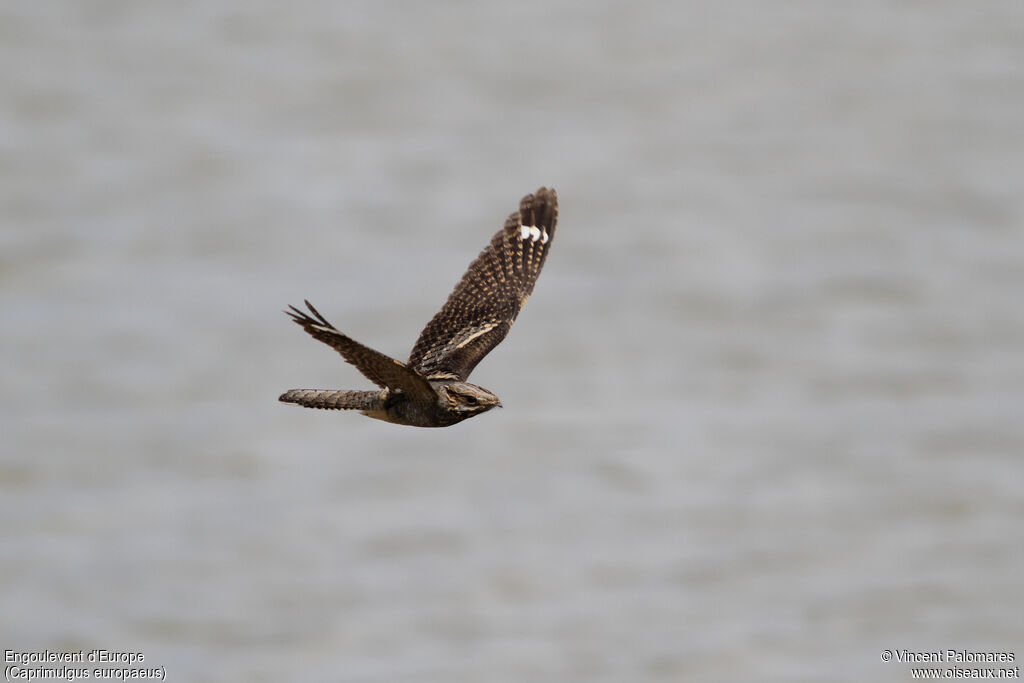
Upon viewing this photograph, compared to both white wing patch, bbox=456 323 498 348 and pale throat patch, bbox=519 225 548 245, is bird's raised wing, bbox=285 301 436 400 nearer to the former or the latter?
white wing patch, bbox=456 323 498 348

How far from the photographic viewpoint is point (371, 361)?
11.5m

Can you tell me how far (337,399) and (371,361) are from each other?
1.25 m

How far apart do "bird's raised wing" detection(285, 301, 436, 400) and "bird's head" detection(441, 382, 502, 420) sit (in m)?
0.21

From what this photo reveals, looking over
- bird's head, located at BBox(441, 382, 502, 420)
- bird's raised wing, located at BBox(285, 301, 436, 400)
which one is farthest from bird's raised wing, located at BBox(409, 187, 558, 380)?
bird's raised wing, located at BBox(285, 301, 436, 400)

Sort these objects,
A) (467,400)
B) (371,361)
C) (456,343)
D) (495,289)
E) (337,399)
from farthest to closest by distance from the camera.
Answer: (495,289), (456,343), (337,399), (467,400), (371,361)

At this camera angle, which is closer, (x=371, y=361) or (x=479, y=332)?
(x=371, y=361)

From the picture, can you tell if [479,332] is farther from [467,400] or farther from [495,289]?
[467,400]

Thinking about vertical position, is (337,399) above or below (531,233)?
below

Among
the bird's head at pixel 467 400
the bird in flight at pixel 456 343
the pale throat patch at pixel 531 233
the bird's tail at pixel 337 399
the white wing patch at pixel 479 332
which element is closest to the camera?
the bird in flight at pixel 456 343

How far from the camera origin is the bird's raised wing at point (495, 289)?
14.4 meters

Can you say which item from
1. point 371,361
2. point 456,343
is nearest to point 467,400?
point 371,361

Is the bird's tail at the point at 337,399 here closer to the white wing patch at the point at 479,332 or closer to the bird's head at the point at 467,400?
the bird's head at the point at 467,400

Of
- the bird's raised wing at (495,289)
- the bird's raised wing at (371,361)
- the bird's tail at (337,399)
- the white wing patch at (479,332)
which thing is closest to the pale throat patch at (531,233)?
the bird's raised wing at (495,289)

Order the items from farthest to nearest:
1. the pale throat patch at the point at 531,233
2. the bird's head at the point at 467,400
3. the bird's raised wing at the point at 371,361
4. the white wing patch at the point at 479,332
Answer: the pale throat patch at the point at 531,233, the white wing patch at the point at 479,332, the bird's head at the point at 467,400, the bird's raised wing at the point at 371,361
